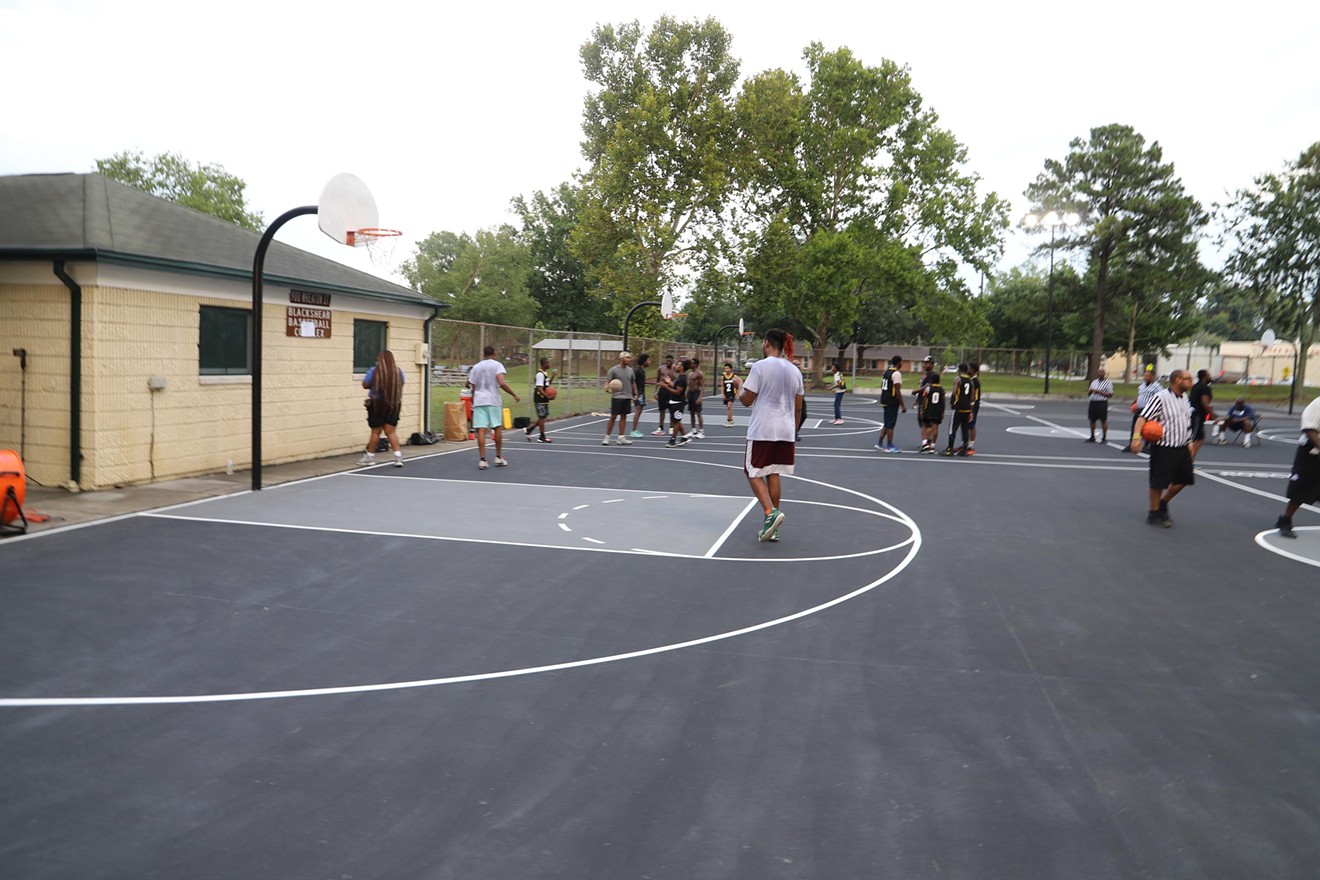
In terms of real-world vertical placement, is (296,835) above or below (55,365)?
below

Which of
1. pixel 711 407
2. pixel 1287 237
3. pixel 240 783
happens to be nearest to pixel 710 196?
pixel 711 407

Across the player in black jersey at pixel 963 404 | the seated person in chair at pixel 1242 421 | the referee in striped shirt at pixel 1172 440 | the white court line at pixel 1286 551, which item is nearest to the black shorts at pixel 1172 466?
the referee in striped shirt at pixel 1172 440

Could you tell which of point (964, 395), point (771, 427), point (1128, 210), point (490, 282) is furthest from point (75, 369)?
point (490, 282)

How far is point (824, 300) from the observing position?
49.4m

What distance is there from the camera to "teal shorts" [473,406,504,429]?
15.0 metres

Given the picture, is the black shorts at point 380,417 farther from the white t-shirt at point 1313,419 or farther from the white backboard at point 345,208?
the white t-shirt at point 1313,419

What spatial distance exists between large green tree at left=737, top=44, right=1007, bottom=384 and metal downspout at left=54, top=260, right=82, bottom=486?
41310 millimetres

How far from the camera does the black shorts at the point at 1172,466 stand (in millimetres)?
11161

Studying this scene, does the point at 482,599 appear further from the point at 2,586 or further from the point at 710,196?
the point at 710,196

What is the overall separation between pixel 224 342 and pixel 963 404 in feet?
45.3

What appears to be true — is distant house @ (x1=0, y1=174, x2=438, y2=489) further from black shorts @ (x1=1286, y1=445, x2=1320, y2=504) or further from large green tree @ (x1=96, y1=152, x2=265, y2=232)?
large green tree @ (x1=96, y1=152, x2=265, y2=232)

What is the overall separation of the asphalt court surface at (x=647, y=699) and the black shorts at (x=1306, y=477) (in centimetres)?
58

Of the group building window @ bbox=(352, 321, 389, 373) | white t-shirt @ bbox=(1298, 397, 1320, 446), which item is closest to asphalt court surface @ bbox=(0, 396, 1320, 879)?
white t-shirt @ bbox=(1298, 397, 1320, 446)

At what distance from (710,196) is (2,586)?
42.6 m
